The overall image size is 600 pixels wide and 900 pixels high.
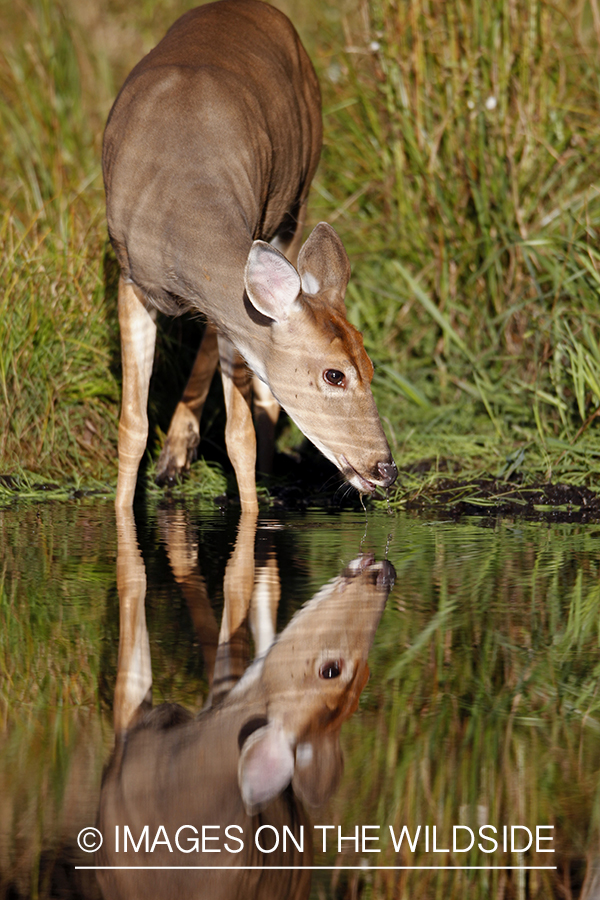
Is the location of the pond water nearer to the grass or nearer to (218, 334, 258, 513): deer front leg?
(218, 334, 258, 513): deer front leg

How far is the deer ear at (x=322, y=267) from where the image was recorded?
476 centimetres

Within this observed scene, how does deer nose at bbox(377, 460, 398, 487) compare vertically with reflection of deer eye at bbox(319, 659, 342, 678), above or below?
below

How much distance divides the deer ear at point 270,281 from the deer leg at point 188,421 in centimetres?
140

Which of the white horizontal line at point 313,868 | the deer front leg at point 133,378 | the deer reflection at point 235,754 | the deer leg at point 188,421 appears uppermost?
the white horizontal line at point 313,868

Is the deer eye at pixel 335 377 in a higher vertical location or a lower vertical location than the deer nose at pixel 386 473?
higher

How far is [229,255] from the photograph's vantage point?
4.69m

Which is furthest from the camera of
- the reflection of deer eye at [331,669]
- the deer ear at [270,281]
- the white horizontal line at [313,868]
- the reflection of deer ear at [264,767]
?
the deer ear at [270,281]

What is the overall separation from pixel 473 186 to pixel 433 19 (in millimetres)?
1014

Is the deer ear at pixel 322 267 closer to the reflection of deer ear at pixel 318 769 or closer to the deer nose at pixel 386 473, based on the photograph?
the deer nose at pixel 386 473

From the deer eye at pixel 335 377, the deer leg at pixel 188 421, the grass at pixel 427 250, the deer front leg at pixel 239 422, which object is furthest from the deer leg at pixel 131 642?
the grass at pixel 427 250

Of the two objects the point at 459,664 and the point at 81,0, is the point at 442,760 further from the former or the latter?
the point at 81,0

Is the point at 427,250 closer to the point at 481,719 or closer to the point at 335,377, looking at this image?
the point at 335,377

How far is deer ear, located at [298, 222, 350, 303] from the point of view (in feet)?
15.6

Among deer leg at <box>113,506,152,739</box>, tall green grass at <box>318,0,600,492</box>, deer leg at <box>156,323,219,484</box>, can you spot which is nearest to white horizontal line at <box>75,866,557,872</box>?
deer leg at <box>113,506,152,739</box>
